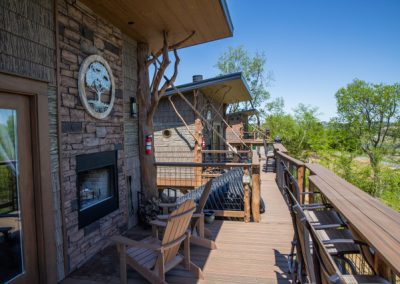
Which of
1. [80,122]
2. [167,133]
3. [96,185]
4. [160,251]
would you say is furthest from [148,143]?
[167,133]

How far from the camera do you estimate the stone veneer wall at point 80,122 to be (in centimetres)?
291

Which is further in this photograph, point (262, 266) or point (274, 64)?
point (274, 64)

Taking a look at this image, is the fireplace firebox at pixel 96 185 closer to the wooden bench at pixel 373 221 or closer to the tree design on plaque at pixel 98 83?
the tree design on plaque at pixel 98 83

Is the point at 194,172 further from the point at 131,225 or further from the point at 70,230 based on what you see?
the point at 70,230

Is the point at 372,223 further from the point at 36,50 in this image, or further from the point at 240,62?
the point at 240,62

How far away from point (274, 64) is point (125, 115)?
25.1 meters

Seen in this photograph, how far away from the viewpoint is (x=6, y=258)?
2.31 metres

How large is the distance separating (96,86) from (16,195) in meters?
1.64

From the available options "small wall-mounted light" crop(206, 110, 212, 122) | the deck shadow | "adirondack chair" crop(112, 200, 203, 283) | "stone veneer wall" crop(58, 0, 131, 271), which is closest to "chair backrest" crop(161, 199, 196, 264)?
"adirondack chair" crop(112, 200, 203, 283)

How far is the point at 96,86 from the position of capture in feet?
11.3

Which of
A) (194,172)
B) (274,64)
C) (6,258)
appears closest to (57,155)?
(6,258)

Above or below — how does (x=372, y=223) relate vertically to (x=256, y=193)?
above

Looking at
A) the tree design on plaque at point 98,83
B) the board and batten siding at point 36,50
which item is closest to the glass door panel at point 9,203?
the board and batten siding at point 36,50

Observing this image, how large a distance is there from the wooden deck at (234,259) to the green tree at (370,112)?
19.8 meters
